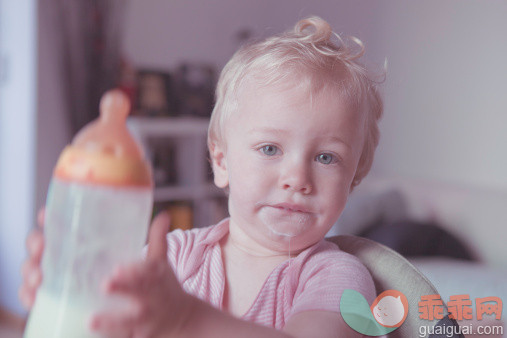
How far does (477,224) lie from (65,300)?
2.42 metres

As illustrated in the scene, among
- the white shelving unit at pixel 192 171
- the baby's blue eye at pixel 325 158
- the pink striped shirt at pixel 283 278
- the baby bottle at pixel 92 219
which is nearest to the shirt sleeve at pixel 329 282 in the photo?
the pink striped shirt at pixel 283 278

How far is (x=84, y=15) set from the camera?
2.62 metres

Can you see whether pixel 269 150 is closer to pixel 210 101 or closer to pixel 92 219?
pixel 92 219

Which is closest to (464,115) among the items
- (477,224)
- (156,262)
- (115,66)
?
(477,224)

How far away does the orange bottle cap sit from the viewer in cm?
39

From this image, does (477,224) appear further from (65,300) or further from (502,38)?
(65,300)

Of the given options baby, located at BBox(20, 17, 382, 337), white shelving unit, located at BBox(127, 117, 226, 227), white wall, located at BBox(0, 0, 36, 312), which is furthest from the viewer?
white shelving unit, located at BBox(127, 117, 226, 227)

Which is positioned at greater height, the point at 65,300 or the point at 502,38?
the point at 502,38

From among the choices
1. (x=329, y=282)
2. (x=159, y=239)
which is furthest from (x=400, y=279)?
(x=159, y=239)

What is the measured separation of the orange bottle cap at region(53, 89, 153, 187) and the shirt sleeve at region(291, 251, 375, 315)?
0.24 metres

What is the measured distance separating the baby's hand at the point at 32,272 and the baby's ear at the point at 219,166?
320mm

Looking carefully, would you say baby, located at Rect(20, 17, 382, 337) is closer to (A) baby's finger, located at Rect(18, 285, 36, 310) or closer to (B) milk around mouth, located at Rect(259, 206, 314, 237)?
(B) milk around mouth, located at Rect(259, 206, 314, 237)

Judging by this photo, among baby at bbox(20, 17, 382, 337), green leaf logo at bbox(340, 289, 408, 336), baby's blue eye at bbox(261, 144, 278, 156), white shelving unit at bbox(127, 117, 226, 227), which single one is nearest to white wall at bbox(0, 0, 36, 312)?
white shelving unit at bbox(127, 117, 226, 227)

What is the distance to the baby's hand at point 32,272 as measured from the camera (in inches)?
17.7
